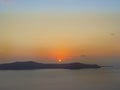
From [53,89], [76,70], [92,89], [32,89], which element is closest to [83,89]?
[92,89]

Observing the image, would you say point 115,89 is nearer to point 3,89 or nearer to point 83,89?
point 83,89

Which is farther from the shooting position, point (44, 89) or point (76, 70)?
point (76, 70)

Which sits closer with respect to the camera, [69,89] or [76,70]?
[69,89]

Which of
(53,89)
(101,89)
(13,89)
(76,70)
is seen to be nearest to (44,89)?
(53,89)

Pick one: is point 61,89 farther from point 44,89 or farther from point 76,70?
point 76,70

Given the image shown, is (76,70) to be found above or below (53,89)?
above

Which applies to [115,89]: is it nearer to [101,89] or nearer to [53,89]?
[101,89]

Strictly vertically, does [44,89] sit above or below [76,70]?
below

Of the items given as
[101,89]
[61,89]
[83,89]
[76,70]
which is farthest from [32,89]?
[76,70]
